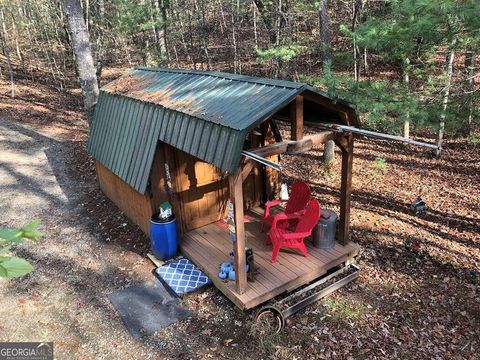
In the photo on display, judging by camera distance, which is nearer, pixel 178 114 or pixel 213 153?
pixel 213 153

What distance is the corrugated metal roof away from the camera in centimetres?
514

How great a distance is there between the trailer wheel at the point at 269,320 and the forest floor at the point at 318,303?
0.12 m

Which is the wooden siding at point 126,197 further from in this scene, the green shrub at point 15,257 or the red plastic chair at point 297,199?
the green shrub at point 15,257

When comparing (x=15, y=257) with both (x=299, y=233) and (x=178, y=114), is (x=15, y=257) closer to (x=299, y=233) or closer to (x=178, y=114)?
(x=178, y=114)

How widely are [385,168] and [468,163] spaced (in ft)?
8.20

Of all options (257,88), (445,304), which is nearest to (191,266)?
(257,88)

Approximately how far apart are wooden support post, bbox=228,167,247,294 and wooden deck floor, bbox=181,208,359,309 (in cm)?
23

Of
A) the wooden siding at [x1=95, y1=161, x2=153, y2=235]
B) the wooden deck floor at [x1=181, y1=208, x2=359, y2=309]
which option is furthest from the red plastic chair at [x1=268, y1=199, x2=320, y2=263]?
the wooden siding at [x1=95, y1=161, x2=153, y2=235]

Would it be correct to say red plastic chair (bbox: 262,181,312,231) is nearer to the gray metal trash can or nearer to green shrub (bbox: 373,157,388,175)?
the gray metal trash can

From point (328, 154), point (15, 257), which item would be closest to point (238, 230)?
point (15, 257)

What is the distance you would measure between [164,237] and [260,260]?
69.7 inches

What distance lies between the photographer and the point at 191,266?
685 cm

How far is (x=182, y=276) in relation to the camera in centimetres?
658

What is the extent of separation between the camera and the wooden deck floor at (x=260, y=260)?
5.88 m
